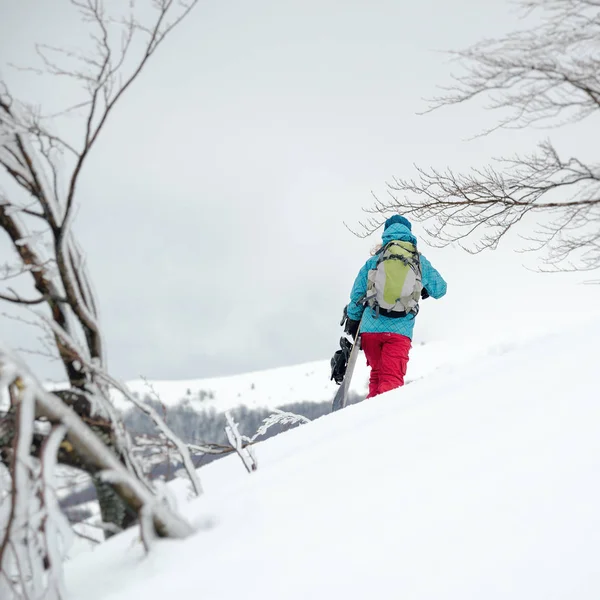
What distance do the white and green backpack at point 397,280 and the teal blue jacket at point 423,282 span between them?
9 cm

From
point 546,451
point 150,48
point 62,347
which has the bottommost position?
point 546,451

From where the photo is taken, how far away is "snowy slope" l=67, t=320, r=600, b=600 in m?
1.03

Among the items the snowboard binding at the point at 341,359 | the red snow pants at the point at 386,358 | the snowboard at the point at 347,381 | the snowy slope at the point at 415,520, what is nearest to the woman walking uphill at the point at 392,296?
the red snow pants at the point at 386,358

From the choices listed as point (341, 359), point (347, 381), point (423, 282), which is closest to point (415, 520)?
point (423, 282)

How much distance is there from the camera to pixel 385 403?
8.05 feet

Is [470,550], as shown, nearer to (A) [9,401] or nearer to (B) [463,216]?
(A) [9,401]

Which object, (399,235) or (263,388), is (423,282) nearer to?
(399,235)

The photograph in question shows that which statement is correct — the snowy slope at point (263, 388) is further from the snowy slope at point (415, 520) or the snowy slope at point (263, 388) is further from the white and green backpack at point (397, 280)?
the snowy slope at point (415, 520)

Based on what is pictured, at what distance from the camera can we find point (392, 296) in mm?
4594

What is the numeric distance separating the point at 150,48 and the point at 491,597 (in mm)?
2869

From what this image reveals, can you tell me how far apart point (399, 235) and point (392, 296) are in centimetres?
68

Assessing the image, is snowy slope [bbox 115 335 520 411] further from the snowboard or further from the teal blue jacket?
the teal blue jacket

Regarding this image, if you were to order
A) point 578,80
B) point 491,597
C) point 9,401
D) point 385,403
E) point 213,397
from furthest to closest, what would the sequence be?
point 213,397, point 578,80, point 385,403, point 9,401, point 491,597

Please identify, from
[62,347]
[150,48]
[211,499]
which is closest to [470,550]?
[211,499]
